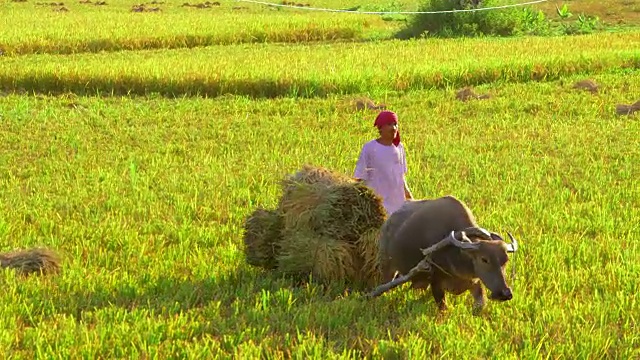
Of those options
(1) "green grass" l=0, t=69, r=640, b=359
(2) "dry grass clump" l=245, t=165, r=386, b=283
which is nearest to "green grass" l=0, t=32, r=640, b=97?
(1) "green grass" l=0, t=69, r=640, b=359

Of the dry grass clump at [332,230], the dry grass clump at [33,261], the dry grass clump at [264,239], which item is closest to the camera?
the dry grass clump at [332,230]

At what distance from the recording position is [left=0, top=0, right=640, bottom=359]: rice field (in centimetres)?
442

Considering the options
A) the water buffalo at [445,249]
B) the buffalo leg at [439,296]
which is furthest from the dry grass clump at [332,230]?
the buffalo leg at [439,296]

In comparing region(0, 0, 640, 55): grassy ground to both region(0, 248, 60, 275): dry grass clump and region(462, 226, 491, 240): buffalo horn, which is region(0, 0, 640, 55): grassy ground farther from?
region(462, 226, 491, 240): buffalo horn

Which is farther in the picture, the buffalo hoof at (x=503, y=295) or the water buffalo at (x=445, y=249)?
the water buffalo at (x=445, y=249)

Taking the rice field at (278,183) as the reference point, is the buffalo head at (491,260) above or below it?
above

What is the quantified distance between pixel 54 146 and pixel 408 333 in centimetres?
686

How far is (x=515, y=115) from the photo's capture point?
40.0 ft

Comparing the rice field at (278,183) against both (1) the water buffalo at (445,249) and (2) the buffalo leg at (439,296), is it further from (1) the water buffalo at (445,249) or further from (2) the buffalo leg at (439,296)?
(1) the water buffalo at (445,249)

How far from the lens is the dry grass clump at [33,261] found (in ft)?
17.5

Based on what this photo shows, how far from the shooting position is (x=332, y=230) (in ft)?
17.0

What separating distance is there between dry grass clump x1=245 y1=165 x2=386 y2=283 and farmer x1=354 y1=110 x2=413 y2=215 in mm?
335

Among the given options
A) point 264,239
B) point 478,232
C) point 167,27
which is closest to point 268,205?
point 264,239

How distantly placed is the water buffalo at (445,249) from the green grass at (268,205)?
20cm
